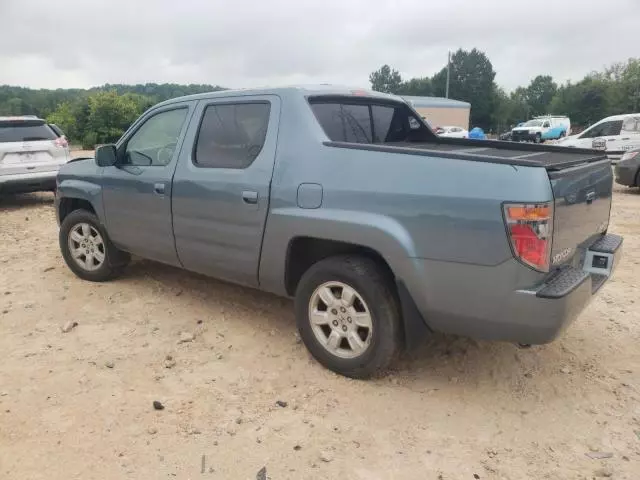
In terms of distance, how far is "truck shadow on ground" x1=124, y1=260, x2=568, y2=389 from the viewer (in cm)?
351

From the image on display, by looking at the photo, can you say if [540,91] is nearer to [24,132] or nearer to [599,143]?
[599,143]

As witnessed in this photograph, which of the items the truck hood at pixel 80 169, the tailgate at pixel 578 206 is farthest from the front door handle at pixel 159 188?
the tailgate at pixel 578 206

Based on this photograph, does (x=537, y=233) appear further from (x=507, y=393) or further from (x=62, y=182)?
(x=62, y=182)

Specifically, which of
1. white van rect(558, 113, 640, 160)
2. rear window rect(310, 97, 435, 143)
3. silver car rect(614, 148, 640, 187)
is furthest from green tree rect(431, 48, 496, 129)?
rear window rect(310, 97, 435, 143)

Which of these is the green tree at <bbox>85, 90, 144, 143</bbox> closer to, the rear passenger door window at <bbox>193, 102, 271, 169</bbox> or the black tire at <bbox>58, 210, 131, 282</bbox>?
the black tire at <bbox>58, 210, 131, 282</bbox>

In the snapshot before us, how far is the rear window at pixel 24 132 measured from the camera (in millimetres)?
9484

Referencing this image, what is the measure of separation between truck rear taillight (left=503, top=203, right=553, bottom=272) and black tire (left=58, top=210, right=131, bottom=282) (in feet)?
12.5

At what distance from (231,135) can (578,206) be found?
236 cm

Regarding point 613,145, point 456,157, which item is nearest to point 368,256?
point 456,157

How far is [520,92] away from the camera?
9438 centimetres

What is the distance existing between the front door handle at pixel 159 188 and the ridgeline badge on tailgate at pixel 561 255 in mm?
2915

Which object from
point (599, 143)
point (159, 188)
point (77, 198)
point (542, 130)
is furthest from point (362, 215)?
point (542, 130)

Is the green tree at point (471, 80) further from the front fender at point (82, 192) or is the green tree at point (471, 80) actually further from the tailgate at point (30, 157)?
the front fender at point (82, 192)

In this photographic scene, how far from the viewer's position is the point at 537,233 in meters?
2.69
